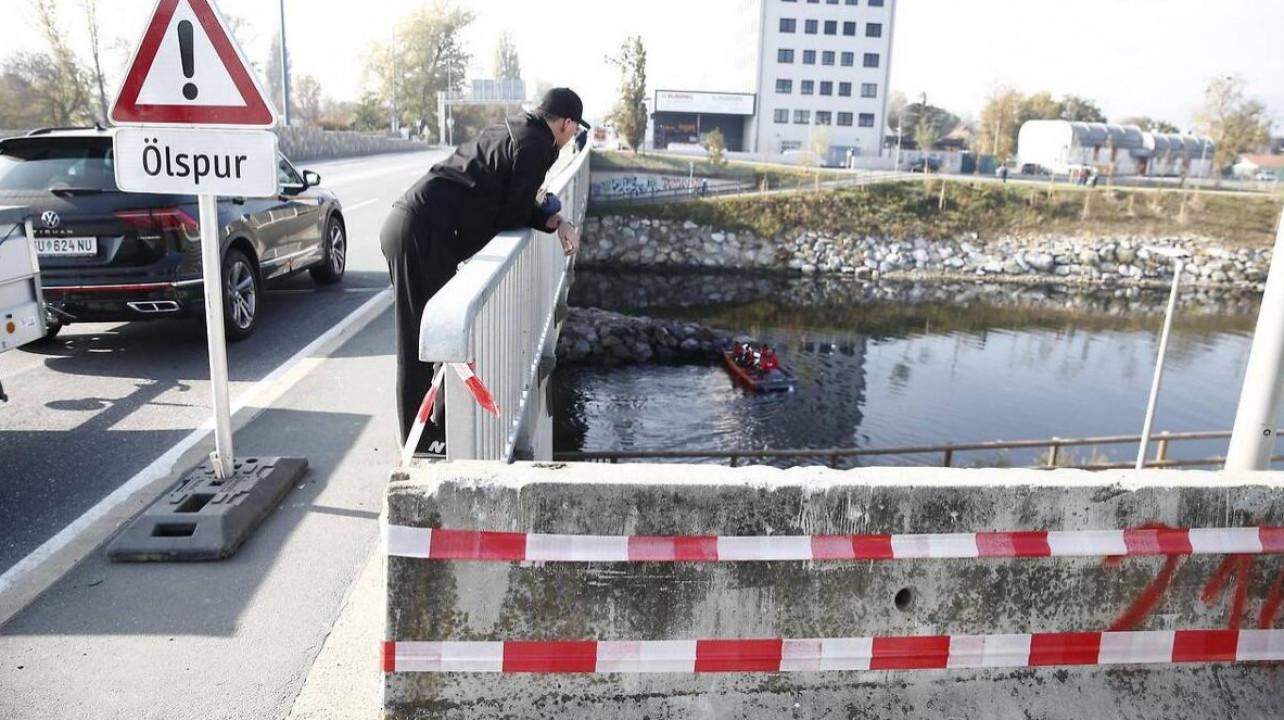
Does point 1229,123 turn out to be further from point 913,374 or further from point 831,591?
point 831,591

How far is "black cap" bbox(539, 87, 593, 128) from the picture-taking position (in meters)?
4.43

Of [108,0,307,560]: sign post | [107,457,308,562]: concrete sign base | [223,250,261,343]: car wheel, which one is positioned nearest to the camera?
[107,457,308,562]: concrete sign base

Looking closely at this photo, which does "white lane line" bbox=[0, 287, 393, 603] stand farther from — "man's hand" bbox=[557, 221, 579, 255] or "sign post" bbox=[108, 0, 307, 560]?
"man's hand" bbox=[557, 221, 579, 255]

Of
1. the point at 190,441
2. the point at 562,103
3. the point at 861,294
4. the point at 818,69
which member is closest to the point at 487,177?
the point at 562,103

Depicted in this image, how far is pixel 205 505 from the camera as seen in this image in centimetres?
426

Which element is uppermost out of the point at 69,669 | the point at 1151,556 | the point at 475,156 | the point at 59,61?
the point at 59,61

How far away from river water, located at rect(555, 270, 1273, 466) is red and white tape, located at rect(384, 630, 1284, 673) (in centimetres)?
1624

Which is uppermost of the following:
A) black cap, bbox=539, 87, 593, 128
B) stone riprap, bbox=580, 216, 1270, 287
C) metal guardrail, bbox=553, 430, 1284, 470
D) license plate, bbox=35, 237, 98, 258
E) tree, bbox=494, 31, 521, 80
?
tree, bbox=494, 31, 521, 80

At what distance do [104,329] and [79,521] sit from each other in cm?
460

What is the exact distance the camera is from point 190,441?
543 centimetres

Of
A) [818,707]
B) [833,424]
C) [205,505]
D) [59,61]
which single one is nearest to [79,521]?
[205,505]

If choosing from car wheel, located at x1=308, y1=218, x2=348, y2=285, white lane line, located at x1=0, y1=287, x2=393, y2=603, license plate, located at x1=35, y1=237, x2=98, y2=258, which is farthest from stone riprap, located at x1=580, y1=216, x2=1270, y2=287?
license plate, located at x1=35, y1=237, x2=98, y2=258

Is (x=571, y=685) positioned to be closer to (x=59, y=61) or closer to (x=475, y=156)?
(x=475, y=156)

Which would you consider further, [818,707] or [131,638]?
[131,638]
